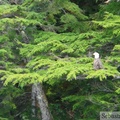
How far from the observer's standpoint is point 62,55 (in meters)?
5.34

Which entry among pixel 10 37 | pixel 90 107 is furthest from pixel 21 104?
pixel 90 107

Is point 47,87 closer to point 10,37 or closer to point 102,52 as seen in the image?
point 10,37

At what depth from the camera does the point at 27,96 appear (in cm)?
859

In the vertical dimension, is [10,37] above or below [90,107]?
above

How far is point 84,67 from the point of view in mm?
4215

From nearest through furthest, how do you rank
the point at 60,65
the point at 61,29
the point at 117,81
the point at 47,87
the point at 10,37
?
1. the point at 60,65
2. the point at 117,81
3. the point at 10,37
4. the point at 61,29
5. the point at 47,87

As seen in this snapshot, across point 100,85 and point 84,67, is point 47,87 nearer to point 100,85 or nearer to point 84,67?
point 100,85

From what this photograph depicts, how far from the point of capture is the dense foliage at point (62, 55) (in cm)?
463

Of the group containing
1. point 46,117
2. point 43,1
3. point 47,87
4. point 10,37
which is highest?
point 43,1

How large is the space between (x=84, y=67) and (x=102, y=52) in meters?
1.49

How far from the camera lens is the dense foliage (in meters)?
4.63

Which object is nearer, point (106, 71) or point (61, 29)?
point (106, 71)

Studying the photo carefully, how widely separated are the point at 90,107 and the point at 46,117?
180 centimetres

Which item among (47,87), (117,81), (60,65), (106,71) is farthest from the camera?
(47,87)
